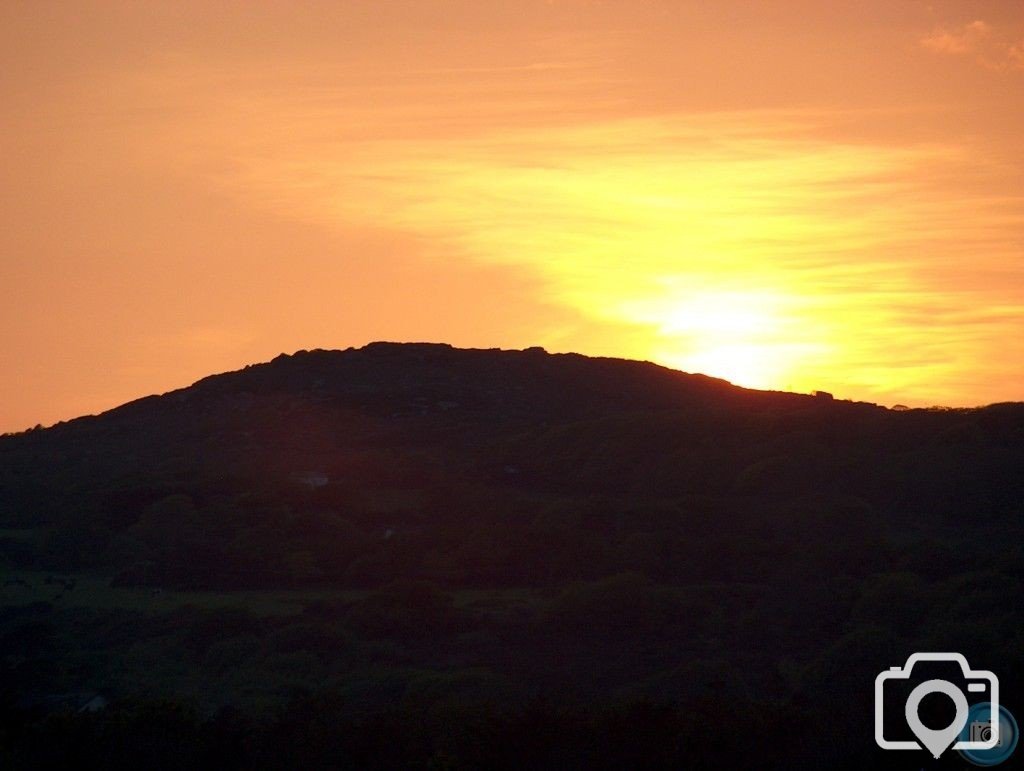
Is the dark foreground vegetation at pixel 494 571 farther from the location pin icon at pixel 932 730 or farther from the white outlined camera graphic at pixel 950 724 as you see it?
the location pin icon at pixel 932 730

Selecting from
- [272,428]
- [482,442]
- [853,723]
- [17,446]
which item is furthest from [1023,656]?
[17,446]

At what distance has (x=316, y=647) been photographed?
4981cm

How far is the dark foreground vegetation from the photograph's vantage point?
31.2 metres

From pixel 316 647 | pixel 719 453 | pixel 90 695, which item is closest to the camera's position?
pixel 90 695

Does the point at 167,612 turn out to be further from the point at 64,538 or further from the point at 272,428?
the point at 272,428

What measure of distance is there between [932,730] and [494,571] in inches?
1429

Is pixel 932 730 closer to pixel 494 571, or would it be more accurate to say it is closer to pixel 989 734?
pixel 989 734

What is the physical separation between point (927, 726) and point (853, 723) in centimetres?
317

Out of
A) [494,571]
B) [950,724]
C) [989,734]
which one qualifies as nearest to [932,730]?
[950,724]

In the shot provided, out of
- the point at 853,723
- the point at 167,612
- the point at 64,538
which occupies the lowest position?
the point at 853,723

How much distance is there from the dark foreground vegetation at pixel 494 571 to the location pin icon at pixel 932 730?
679 mm

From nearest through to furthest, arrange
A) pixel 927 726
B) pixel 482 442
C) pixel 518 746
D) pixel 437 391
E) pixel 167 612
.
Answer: pixel 927 726, pixel 518 746, pixel 167 612, pixel 482 442, pixel 437 391

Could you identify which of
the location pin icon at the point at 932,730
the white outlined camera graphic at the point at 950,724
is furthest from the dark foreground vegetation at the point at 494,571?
the location pin icon at the point at 932,730

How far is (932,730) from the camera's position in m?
27.6
